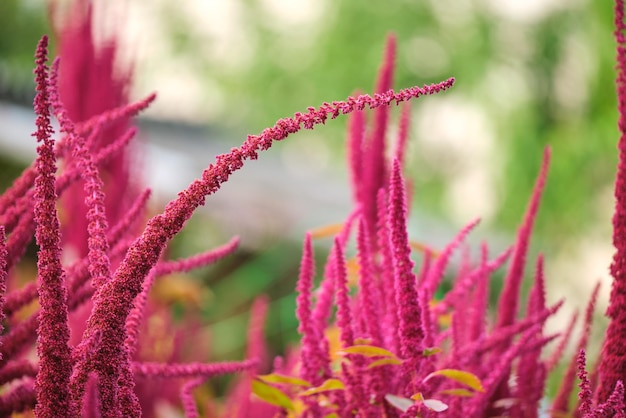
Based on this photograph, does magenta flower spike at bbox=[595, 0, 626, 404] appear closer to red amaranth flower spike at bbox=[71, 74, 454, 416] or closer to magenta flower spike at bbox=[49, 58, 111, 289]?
red amaranth flower spike at bbox=[71, 74, 454, 416]

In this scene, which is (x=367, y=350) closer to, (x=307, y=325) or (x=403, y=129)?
(x=307, y=325)

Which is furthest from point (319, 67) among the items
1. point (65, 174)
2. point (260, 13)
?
point (65, 174)

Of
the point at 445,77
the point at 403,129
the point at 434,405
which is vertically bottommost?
the point at 434,405

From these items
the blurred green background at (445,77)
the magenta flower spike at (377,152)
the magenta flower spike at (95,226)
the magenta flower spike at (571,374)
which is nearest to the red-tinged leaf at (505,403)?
the magenta flower spike at (571,374)

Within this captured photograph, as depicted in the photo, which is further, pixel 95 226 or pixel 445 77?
pixel 445 77

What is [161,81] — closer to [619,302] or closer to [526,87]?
[526,87]

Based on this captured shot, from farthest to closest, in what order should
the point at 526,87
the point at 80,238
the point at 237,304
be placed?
the point at 526,87 < the point at 237,304 < the point at 80,238

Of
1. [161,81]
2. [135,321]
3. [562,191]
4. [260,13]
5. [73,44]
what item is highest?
[260,13]

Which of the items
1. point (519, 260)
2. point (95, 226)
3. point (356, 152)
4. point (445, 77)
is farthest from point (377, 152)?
point (445, 77)
